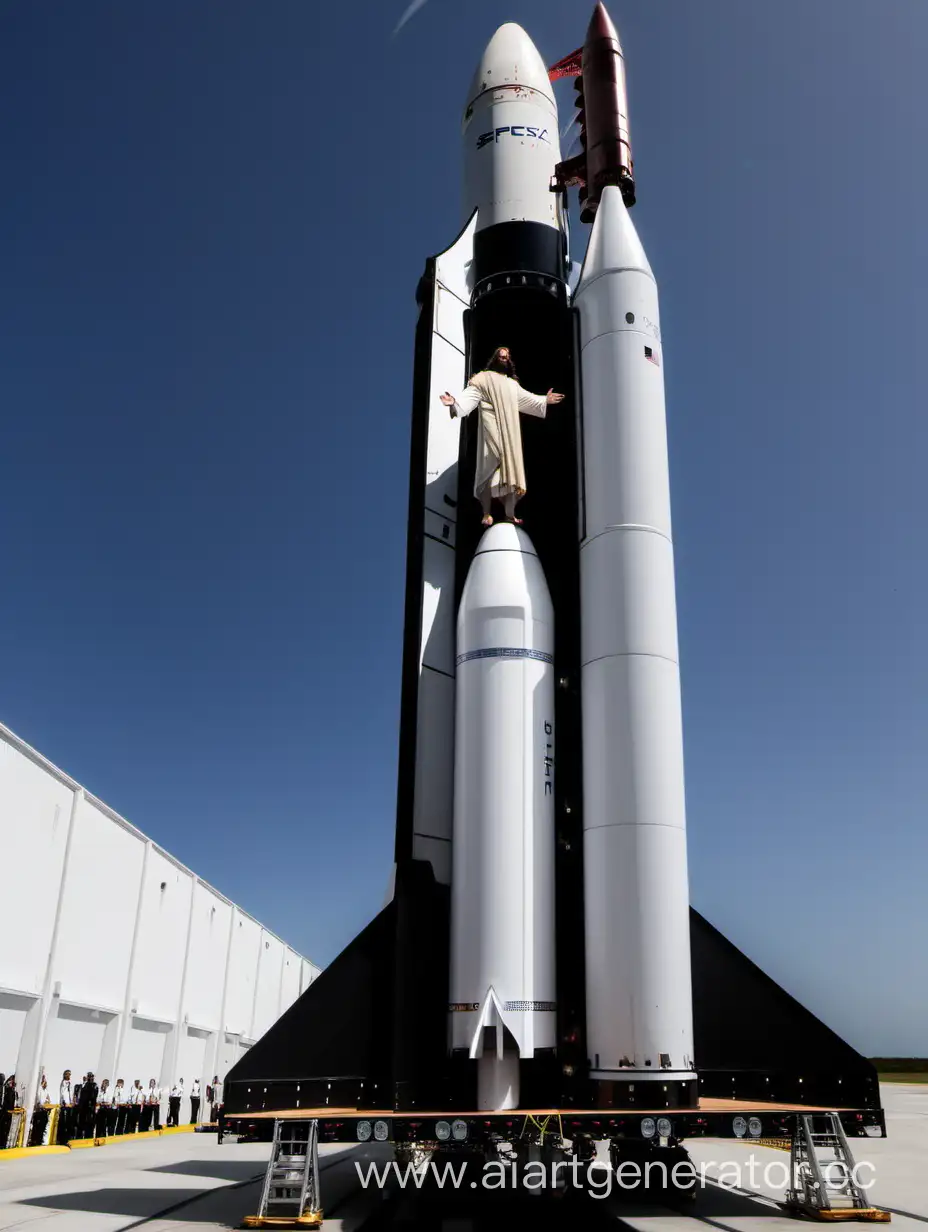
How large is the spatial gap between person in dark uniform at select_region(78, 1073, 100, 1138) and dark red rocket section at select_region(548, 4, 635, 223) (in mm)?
17112

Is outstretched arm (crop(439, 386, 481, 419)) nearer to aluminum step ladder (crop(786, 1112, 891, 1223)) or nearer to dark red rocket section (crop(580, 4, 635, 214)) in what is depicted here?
dark red rocket section (crop(580, 4, 635, 214))

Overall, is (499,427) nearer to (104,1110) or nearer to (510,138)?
(510,138)

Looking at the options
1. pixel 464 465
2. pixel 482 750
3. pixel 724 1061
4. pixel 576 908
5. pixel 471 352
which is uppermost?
pixel 471 352

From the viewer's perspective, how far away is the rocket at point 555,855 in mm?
9406

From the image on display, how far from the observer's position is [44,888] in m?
17.9

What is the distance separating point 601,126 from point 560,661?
771cm

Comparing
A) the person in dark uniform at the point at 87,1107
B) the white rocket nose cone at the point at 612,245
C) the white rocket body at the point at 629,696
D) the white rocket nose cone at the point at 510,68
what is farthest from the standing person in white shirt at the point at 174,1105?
the white rocket nose cone at the point at 510,68

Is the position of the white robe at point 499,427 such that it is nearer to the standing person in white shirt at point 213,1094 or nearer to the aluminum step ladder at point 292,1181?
the aluminum step ladder at point 292,1181

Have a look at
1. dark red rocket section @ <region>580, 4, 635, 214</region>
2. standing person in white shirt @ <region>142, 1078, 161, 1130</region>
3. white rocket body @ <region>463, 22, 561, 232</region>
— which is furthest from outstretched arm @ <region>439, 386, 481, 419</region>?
standing person in white shirt @ <region>142, 1078, 161, 1130</region>

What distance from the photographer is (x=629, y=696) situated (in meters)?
10.3

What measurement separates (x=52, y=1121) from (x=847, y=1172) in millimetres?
14295

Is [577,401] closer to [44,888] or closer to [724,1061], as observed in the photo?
[724,1061]

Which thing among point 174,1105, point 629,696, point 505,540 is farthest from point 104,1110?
point 629,696

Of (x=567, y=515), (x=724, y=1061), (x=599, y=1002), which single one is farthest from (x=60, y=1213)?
(x=567, y=515)
